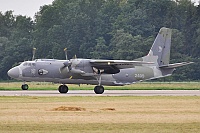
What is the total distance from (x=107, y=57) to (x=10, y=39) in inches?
768

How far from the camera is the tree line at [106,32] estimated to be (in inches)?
3701

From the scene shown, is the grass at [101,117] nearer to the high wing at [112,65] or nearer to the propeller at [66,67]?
the propeller at [66,67]

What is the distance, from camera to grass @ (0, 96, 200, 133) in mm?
25531

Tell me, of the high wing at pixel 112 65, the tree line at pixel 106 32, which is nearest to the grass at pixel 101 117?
the high wing at pixel 112 65

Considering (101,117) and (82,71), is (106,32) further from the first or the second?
(101,117)

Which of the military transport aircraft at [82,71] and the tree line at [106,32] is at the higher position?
the tree line at [106,32]

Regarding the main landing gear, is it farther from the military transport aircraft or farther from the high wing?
the high wing

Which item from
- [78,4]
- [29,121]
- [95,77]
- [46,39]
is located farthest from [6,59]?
[29,121]

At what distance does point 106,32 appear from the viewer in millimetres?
103125

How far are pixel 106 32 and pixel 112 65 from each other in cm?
5076

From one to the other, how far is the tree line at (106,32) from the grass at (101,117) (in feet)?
170

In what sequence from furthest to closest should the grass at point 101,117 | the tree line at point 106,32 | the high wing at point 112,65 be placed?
1. the tree line at point 106,32
2. the high wing at point 112,65
3. the grass at point 101,117

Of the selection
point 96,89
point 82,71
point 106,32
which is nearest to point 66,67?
point 82,71

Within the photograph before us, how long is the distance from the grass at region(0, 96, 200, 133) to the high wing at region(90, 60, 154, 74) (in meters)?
12.7
